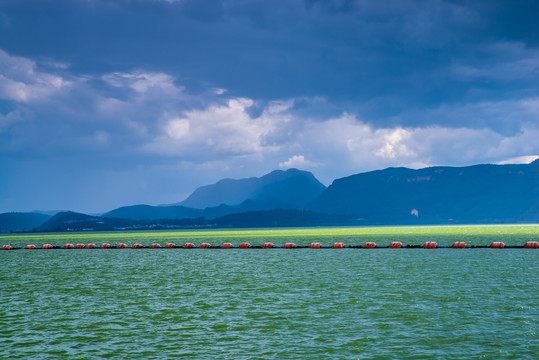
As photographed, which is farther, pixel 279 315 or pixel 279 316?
pixel 279 315

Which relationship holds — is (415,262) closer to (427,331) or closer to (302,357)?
(427,331)

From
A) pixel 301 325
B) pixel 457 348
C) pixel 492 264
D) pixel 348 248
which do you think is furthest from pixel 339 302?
pixel 348 248

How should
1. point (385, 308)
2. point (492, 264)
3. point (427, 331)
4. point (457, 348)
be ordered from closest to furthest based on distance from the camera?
point (457, 348)
point (427, 331)
point (385, 308)
point (492, 264)

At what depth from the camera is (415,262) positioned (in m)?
68.3

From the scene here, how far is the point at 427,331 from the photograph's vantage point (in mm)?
26344

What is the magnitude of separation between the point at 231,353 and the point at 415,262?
50.0 m

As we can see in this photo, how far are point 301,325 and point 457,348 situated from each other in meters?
8.65

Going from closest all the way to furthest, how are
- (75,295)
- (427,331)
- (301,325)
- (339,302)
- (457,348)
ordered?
(457,348), (427,331), (301,325), (339,302), (75,295)

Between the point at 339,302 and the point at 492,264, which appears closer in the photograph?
the point at 339,302

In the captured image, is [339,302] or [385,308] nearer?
[385,308]

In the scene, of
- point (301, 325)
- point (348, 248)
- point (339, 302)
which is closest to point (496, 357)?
point (301, 325)

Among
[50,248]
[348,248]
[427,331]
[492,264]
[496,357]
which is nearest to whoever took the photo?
[496,357]

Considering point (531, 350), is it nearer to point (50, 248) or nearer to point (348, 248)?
point (348, 248)

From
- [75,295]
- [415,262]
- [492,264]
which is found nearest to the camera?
[75,295]
